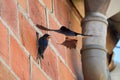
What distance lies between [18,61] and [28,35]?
0.14 m

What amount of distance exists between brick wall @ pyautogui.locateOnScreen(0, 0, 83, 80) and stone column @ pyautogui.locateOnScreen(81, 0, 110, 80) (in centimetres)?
7

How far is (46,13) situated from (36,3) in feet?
0.30

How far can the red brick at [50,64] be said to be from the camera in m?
1.37

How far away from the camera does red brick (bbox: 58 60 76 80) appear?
1.51m

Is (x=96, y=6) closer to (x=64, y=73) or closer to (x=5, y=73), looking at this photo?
(x=64, y=73)

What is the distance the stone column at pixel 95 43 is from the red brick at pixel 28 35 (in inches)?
12.8

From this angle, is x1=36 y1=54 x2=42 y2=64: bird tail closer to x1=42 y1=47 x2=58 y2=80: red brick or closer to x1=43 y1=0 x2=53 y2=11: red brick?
x1=42 y1=47 x2=58 y2=80: red brick

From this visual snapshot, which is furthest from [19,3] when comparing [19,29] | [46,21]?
[46,21]

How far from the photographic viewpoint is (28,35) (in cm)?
128

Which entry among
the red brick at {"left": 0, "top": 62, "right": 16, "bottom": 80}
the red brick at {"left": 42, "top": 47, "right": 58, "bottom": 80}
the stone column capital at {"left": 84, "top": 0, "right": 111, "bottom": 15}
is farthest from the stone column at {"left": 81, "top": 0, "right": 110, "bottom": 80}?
the red brick at {"left": 0, "top": 62, "right": 16, "bottom": 80}

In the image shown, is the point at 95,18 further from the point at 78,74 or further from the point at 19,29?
the point at 19,29

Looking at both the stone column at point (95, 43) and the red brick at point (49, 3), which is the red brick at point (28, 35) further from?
the stone column at point (95, 43)

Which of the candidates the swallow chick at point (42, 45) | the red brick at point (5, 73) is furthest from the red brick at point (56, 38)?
the red brick at point (5, 73)

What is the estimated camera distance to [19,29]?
4.02ft
